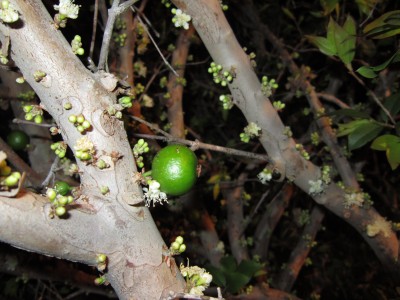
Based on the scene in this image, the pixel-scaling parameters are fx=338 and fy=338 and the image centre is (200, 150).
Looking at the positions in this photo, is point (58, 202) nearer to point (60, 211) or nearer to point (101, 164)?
point (60, 211)

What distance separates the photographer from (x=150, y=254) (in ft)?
3.78

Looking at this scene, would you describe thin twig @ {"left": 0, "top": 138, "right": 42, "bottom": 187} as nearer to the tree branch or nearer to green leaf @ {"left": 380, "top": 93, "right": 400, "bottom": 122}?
the tree branch

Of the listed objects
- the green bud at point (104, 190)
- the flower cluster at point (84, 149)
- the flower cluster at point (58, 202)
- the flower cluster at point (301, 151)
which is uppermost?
the flower cluster at point (301, 151)

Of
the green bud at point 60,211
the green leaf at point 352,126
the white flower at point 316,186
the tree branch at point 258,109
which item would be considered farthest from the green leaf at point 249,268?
the green bud at point 60,211

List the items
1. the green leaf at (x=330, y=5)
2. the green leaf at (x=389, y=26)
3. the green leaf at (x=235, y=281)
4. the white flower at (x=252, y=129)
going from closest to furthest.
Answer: the green leaf at (x=389, y=26), the white flower at (x=252, y=129), the green leaf at (x=330, y=5), the green leaf at (x=235, y=281)

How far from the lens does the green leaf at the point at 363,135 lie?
2197 millimetres

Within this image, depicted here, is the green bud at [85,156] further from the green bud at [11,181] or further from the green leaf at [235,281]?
the green leaf at [235,281]

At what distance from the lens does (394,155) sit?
6.45 feet

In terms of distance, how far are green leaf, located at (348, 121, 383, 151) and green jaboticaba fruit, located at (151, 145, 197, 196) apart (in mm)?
1260

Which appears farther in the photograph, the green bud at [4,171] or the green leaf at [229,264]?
the green leaf at [229,264]

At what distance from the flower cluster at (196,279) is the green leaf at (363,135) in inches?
56.8

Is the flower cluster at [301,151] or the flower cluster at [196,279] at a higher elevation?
the flower cluster at [301,151]

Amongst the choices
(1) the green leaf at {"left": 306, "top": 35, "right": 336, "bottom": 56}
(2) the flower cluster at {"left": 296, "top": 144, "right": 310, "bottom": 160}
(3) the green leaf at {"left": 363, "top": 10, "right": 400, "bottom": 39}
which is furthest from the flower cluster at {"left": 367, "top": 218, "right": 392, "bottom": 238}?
(3) the green leaf at {"left": 363, "top": 10, "right": 400, "bottom": 39}

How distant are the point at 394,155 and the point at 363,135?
0.94ft
